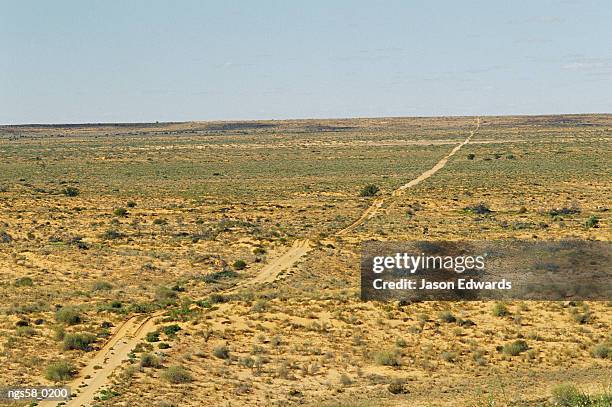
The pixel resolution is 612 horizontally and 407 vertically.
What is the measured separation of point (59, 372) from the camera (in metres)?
19.4

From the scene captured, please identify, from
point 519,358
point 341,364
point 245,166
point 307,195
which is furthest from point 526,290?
Result: point 245,166

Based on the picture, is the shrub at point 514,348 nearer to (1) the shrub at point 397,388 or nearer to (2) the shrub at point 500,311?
(2) the shrub at point 500,311

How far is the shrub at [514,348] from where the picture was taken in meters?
21.4

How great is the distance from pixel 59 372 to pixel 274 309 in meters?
8.68

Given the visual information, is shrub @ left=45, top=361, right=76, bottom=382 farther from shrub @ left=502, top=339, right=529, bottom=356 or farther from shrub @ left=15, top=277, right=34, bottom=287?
shrub @ left=15, top=277, right=34, bottom=287

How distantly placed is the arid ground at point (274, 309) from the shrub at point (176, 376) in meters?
0.06

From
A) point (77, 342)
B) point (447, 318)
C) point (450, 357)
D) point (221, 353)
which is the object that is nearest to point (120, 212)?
point (77, 342)

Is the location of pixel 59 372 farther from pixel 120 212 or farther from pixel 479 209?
pixel 479 209

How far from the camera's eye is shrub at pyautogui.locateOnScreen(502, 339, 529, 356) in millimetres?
21406

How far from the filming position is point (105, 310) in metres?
26.7

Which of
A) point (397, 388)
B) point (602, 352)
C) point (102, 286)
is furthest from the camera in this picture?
point (102, 286)

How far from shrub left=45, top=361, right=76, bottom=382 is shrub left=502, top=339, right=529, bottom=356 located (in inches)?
443

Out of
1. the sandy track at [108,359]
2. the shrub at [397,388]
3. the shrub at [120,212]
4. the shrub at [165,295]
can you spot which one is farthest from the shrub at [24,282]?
the shrub at [120,212]

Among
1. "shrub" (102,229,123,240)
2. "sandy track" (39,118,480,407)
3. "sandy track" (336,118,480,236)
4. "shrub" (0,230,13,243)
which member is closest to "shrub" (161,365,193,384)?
"sandy track" (39,118,480,407)
